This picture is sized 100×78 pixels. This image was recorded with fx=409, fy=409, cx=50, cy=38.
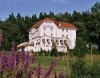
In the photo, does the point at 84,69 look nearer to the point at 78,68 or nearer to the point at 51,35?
the point at 78,68

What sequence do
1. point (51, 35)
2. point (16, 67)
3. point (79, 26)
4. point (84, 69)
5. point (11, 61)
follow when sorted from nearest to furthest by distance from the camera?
point (11, 61) → point (16, 67) → point (84, 69) → point (51, 35) → point (79, 26)

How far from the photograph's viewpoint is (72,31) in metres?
123

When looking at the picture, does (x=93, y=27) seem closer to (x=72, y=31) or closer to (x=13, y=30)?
(x=72, y=31)

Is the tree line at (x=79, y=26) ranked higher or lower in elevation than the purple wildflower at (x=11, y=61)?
higher

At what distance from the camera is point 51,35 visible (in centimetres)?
11762

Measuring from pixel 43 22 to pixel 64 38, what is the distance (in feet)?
29.1

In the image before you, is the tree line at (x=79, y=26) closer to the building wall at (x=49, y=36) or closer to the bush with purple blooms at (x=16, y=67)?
the building wall at (x=49, y=36)

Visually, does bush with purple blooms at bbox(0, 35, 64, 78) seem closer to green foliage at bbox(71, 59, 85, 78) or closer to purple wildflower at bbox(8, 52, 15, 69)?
purple wildflower at bbox(8, 52, 15, 69)

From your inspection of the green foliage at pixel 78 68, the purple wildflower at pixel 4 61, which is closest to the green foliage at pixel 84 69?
the green foliage at pixel 78 68

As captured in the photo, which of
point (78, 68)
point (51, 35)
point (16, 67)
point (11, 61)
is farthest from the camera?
point (51, 35)

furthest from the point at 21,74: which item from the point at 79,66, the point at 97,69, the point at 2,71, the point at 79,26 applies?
the point at 79,26

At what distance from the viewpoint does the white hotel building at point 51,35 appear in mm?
112931

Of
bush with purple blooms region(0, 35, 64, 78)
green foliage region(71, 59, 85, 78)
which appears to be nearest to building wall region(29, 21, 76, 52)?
green foliage region(71, 59, 85, 78)

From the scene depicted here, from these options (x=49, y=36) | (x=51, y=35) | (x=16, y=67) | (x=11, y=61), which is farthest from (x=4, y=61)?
(x=51, y=35)
